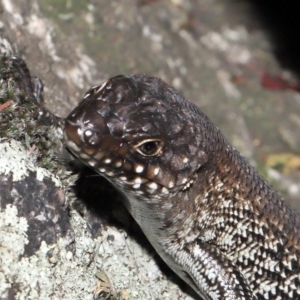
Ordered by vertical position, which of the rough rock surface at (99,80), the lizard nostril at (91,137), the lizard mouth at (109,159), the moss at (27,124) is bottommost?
the rough rock surface at (99,80)

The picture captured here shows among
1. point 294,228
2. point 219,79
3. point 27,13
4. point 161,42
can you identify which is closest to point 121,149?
point 294,228

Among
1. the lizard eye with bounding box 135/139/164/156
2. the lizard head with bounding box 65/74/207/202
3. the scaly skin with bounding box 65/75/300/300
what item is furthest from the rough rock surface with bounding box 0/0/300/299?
the lizard eye with bounding box 135/139/164/156

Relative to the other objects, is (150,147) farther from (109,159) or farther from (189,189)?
(189,189)

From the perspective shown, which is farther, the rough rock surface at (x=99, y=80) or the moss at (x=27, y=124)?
the moss at (x=27, y=124)

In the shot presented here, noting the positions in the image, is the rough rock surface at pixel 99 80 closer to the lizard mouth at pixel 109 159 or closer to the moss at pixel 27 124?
the moss at pixel 27 124

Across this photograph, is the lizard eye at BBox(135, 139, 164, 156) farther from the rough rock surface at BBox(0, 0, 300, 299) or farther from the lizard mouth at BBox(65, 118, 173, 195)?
the rough rock surface at BBox(0, 0, 300, 299)

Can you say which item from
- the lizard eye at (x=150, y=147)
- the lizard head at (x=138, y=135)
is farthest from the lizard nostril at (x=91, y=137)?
the lizard eye at (x=150, y=147)

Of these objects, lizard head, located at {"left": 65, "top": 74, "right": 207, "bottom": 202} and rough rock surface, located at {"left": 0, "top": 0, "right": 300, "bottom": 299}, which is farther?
rough rock surface, located at {"left": 0, "top": 0, "right": 300, "bottom": 299}
